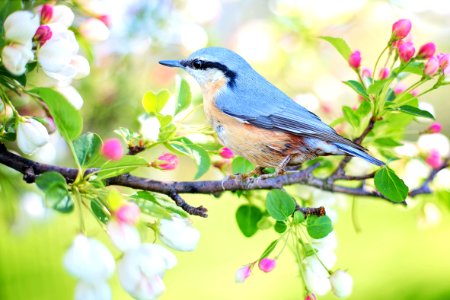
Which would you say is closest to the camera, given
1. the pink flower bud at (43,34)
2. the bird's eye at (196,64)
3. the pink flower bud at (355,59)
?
the pink flower bud at (43,34)

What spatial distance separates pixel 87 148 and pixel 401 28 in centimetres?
56

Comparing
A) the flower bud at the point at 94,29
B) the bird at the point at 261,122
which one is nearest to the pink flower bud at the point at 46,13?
the flower bud at the point at 94,29

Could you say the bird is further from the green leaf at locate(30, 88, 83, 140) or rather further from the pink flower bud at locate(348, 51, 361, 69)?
the green leaf at locate(30, 88, 83, 140)

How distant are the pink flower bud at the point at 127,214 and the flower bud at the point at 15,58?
23cm

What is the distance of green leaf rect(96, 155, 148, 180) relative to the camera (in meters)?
0.81

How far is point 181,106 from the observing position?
3.51ft

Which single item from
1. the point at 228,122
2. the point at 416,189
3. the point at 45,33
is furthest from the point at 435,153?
the point at 45,33

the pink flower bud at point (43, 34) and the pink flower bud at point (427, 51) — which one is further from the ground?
the pink flower bud at point (427, 51)

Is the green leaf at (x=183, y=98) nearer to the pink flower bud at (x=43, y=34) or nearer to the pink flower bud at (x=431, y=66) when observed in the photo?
the pink flower bud at (x=43, y=34)

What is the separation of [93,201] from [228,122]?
1.51ft

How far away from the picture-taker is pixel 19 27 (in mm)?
785

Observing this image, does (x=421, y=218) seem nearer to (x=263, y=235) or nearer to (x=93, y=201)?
(x=93, y=201)

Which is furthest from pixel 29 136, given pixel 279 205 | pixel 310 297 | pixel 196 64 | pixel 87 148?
pixel 196 64

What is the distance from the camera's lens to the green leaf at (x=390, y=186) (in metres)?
0.96
